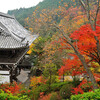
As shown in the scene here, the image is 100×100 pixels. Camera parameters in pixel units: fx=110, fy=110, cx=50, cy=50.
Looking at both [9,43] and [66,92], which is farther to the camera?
[66,92]

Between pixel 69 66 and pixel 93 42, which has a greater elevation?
pixel 93 42

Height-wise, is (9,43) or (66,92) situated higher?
(9,43)

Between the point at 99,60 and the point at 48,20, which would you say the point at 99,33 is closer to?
the point at 99,60

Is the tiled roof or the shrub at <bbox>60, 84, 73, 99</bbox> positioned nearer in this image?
the tiled roof

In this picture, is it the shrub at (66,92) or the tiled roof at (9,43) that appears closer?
the tiled roof at (9,43)

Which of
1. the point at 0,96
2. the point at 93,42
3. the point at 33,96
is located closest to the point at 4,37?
the point at 33,96

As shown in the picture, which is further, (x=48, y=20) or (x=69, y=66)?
(x=69, y=66)

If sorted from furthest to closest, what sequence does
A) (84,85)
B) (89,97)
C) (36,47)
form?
(36,47) < (84,85) < (89,97)

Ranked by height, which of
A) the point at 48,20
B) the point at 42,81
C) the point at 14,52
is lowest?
the point at 42,81

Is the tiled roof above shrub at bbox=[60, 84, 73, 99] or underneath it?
above

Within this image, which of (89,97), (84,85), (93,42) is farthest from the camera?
(84,85)

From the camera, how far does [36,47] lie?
20.6 metres

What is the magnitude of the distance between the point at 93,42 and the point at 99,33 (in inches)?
40.8

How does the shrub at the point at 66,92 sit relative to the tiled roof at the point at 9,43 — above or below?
below
